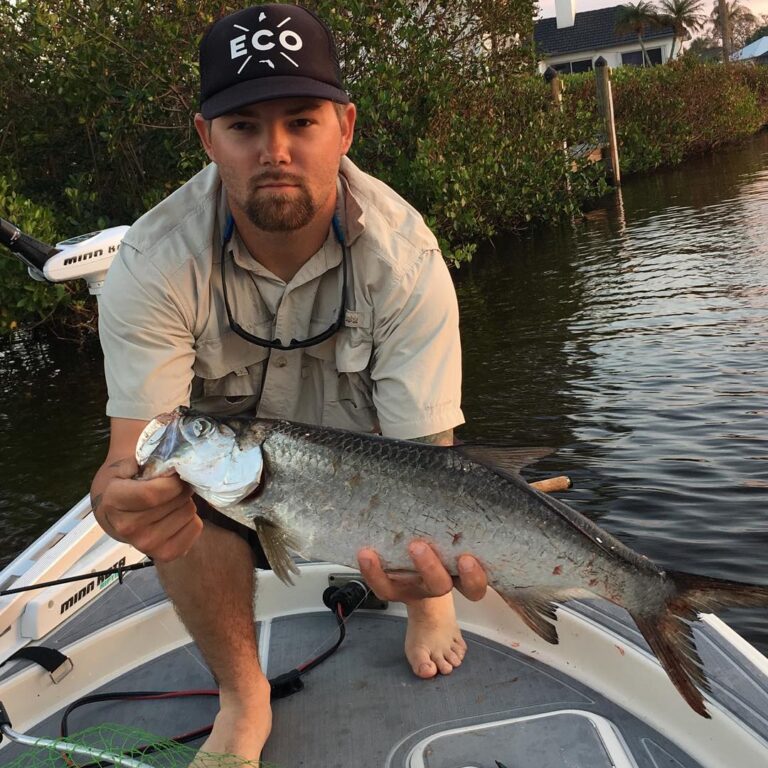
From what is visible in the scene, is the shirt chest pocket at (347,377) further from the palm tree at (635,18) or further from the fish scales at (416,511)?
the palm tree at (635,18)

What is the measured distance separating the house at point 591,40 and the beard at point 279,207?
54336mm

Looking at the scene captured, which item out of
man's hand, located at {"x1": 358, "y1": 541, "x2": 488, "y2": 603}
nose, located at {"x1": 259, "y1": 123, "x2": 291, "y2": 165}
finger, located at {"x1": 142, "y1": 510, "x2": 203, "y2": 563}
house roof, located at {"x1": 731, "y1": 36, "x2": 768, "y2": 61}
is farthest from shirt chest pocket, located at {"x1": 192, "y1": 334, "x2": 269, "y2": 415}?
house roof, located at {"x1": 731, "y1": 36, "x2": 768, "y2": 61}

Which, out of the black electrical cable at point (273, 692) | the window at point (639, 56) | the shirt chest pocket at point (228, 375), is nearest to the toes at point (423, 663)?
the black electrical cable at point (273, 692)

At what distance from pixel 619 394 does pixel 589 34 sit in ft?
174

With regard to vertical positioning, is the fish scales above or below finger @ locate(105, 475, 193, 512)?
below

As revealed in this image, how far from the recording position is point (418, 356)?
10.9 ft

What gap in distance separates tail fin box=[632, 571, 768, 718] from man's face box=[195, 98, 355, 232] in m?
1.90

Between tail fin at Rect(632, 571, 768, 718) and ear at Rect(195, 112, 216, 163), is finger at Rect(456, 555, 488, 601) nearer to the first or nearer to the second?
tail fin at Rect(632, 571, 768, 718)

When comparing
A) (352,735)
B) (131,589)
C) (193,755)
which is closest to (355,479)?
(352,735)

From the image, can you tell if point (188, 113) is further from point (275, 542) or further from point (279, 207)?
point (275, 542)

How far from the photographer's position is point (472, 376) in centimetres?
1021

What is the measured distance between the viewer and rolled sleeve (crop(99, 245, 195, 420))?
3.18 meters

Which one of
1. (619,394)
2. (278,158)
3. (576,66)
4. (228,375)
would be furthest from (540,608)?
(576,66)

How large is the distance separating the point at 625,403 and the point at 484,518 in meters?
6.25
